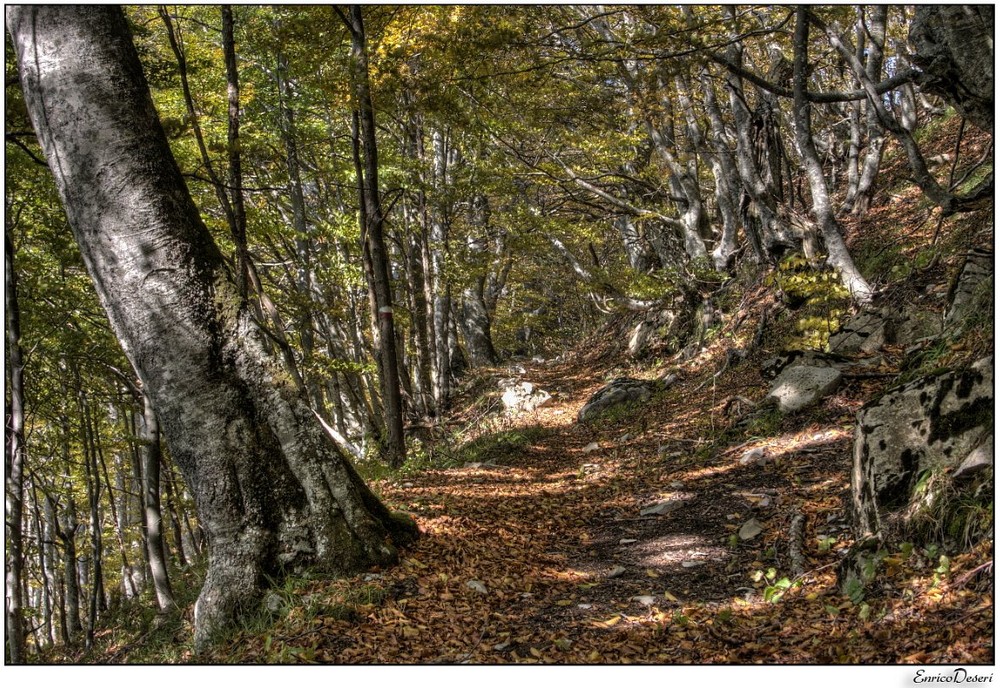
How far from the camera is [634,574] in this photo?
446 cm

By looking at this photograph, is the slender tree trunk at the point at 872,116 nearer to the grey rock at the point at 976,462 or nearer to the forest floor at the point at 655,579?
the forest floor at the point at 655,579

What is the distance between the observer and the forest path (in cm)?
325

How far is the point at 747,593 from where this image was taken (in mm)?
3879

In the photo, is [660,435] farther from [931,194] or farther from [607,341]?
[607,341]

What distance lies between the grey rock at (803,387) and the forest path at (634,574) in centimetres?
20

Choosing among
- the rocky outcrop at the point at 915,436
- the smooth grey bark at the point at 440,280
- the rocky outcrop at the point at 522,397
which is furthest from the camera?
the smooth grey bark at the point at 440,280

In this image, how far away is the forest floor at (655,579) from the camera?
3053 millimetres

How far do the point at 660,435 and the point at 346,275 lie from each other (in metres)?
6.28

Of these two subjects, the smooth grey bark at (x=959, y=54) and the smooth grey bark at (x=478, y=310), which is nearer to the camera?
the smooth grey bark at (x=959, y=54)

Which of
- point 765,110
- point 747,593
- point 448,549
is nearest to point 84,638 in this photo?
point 448,549

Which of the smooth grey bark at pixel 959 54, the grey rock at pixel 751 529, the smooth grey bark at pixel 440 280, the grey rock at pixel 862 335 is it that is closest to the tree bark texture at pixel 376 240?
the grey rock at pixel 751 529

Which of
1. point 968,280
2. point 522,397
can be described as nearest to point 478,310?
point 522,397

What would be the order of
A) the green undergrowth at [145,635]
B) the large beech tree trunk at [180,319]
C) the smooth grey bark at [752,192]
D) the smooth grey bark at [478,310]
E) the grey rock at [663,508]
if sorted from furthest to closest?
the smooth grey bark at [478,310], the smooth grey bark at [752,192], the grey rock at [663,508], the green undergrowth at [145,635], the large beech tree trunk at [180,319]

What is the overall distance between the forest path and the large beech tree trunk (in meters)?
0.41
